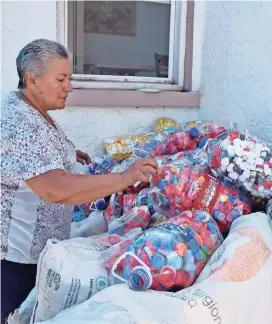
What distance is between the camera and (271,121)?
2.51 metres

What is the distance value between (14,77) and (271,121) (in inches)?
63.3

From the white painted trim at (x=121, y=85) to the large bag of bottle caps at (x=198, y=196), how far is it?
4.15ft

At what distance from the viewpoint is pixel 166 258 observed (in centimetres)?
159

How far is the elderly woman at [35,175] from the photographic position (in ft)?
5.12

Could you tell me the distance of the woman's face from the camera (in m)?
1.72

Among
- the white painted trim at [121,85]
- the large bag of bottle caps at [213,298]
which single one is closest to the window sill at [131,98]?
the white painted trim at [121,85]

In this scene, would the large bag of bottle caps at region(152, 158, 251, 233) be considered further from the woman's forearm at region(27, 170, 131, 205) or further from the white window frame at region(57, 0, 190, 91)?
the white window frame at region(57, 0, 190, 91)

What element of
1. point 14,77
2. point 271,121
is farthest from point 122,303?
point 14,77

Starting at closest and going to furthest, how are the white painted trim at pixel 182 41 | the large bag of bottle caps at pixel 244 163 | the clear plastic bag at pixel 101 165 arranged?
the large bag of bottle caps at pixel 244 163
the clear plastic bag at pixel 101 165
the white painted trim at pixel 182 41

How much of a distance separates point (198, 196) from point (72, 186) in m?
0.67

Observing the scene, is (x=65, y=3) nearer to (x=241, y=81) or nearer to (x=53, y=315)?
(x=241, y=81)

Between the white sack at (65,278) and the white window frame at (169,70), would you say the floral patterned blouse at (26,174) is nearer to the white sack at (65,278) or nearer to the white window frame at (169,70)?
the white sack at (65,278)

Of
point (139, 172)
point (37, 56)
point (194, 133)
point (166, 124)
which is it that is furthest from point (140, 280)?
point (166, 124)

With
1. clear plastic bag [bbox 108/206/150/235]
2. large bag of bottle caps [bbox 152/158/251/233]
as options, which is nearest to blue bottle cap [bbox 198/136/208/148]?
large bag of bottle caps [bbox 152/158/251/233]
